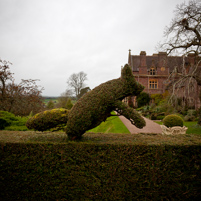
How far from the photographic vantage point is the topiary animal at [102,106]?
3516 mm

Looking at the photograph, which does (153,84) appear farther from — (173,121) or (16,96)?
(16,96)

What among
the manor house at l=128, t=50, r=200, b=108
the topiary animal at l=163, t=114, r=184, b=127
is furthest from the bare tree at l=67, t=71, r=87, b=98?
the topiary animal at l=163, t=114, r=184, b=127

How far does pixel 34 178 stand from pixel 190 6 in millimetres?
16225

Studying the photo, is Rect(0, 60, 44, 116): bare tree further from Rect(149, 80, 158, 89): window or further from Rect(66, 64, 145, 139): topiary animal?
Rect(149, 80, 158, 89): window

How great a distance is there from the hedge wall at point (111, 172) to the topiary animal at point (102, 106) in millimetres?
469

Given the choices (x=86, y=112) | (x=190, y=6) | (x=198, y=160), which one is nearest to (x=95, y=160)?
(x=86, y=112)

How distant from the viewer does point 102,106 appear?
12.0ft

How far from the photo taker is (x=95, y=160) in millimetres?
3359

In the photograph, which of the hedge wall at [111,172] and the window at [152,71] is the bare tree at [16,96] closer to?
the hedge wall at [111,172]

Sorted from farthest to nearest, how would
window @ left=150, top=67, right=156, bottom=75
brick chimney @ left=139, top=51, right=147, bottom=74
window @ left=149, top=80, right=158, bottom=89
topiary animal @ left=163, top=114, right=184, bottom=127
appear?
window @ left=150, top=67, right=156, bottom=75 → brick chimney @ left=139, top=51, right=147, bottom=74 → window @ left=149, top=80, right=158, bottom=89 → topiary animal @ left=163, top=114, right=184, bottom=127

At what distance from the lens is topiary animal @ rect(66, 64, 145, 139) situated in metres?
3.52

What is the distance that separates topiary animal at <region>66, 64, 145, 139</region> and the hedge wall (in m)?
0.47

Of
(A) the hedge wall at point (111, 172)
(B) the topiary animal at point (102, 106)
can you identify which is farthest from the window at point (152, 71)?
(A) the hedge wall at point (111, 172)

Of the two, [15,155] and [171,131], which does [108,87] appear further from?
[171,131]
